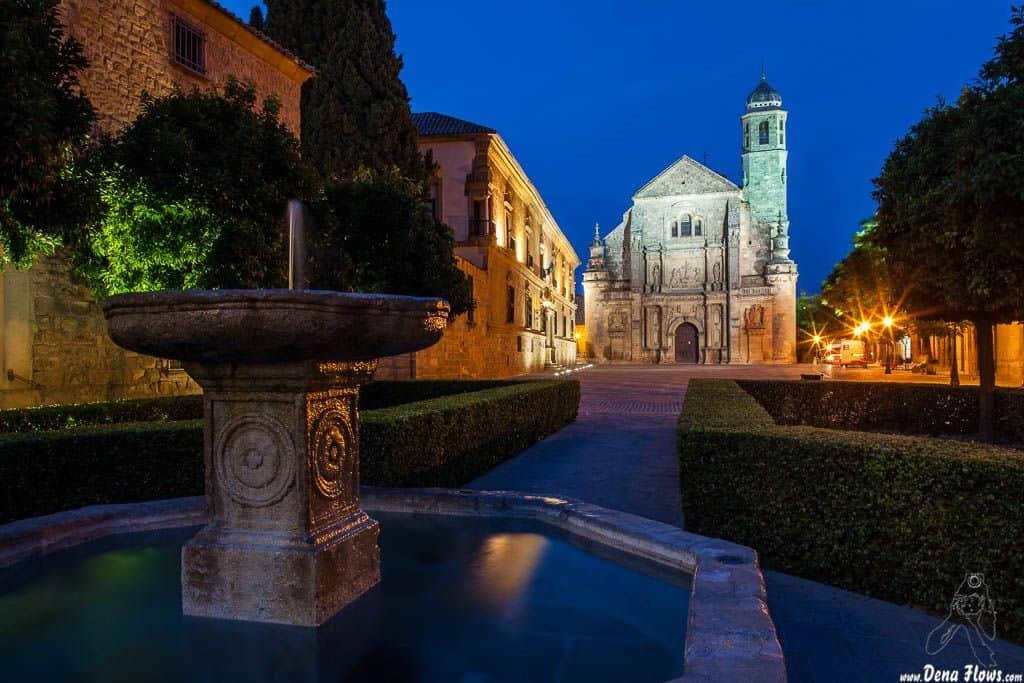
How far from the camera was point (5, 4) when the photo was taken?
5.96 m

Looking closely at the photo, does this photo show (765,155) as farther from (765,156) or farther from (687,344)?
(687,344)

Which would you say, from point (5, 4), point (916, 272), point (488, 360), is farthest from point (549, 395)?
point (488, 360)

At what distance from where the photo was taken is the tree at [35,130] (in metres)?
5.79

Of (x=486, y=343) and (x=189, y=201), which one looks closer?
(x=189, y=201)

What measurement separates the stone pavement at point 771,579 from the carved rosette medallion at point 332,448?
2.35m

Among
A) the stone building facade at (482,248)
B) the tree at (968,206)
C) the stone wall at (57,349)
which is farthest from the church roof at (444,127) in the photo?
the tree at (968,206)

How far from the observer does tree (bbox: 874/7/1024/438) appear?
269 inches

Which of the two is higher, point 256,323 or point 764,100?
point 764,100

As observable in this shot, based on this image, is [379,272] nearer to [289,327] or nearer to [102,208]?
[102,208]

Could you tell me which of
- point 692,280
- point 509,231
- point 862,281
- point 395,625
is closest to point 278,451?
point 395,625

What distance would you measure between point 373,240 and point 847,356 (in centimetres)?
3799

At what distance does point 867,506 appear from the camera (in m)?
4.20

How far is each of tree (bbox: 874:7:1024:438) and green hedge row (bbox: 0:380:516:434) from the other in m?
7.29

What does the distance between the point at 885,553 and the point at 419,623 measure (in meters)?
2.95
